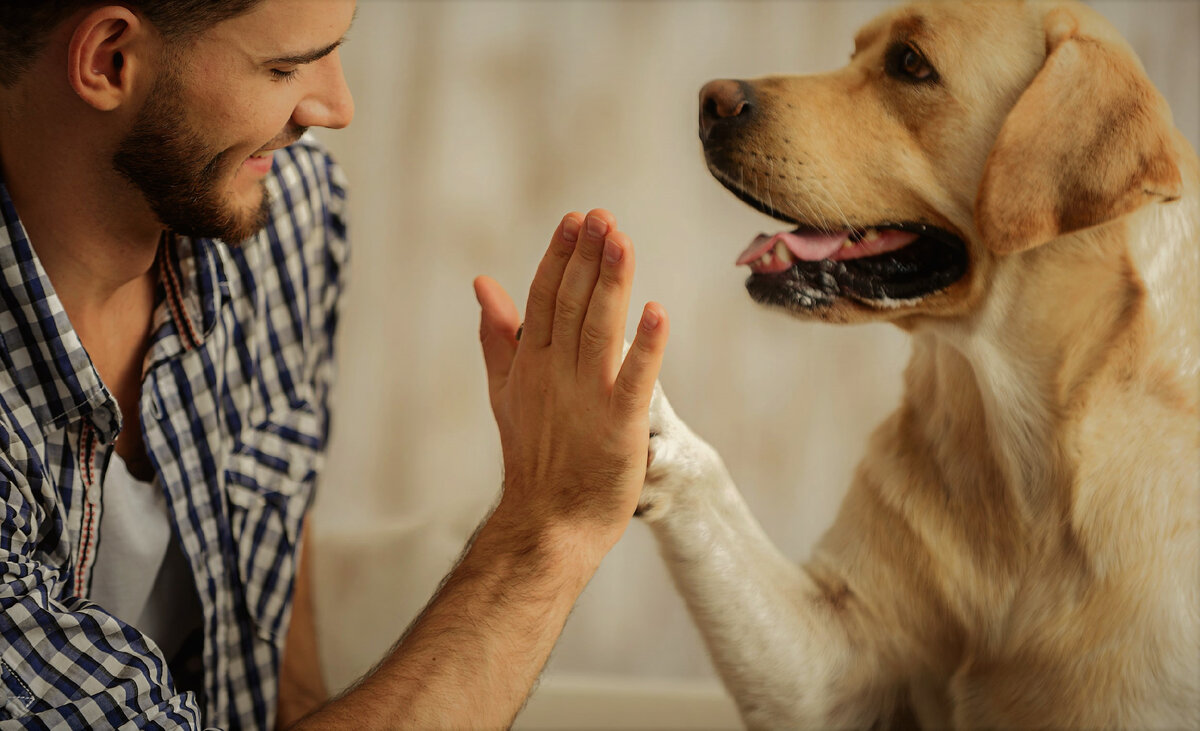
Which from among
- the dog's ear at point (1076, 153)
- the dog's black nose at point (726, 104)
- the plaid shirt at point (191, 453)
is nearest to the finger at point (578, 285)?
the dog's black nose at point (726, 104)

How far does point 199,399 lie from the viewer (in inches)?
48.2

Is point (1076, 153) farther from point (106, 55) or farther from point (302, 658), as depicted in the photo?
point (302, 658)

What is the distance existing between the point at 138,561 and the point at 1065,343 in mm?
1183

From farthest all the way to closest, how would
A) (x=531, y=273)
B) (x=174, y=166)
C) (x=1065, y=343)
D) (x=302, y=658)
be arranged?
(x=531, y=273) → (x=302, y=658) → (x=174, y=166) → (x=1065, y=343)

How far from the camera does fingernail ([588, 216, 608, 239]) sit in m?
0.88

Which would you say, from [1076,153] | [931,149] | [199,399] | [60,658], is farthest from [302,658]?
[1076,153]

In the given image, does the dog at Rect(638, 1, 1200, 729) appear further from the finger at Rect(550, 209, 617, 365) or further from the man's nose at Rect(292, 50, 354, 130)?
the man's nose at Rect(292, 50, 354, 130)

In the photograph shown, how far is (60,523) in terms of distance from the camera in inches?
40.2

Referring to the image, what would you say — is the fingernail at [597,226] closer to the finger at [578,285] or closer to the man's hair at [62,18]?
the finger at [578,285]

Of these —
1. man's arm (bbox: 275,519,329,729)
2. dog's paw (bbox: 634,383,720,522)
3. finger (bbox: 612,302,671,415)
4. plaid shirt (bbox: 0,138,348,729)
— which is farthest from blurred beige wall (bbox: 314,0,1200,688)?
finger (bbox: 612,302,671,415)

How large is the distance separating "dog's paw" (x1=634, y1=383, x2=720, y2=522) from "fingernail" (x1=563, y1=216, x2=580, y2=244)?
187 mm

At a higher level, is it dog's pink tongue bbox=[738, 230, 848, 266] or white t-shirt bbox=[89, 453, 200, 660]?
dog's pink tongue bbox=[738, 230, 848, 266]

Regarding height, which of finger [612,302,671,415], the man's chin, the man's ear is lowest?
finger [612,302,671,415]

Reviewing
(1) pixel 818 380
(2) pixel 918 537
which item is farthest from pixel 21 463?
(1) pixel 818 380
